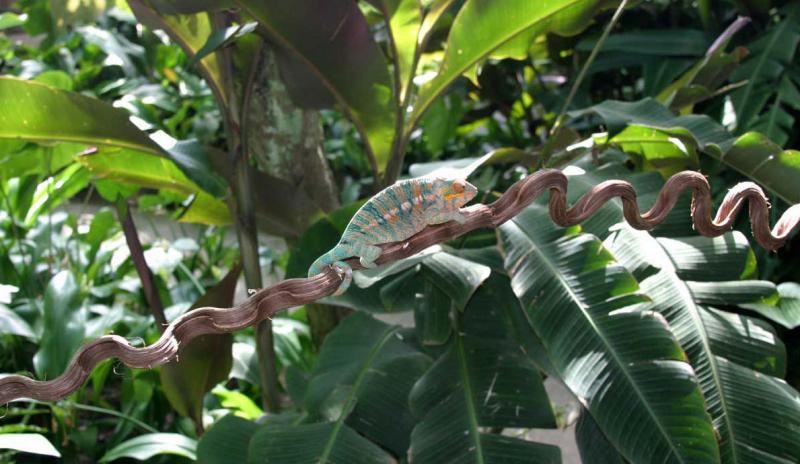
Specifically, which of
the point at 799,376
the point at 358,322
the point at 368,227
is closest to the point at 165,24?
the point at 358,322

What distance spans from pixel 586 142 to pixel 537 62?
75.8 inches

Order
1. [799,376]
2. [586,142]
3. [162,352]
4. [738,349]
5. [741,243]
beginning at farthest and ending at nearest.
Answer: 1. [799,376]
2. [586,142]
3. [741,243]
4. [738,349]
5. [162,352]

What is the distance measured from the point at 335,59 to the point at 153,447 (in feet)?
3.09

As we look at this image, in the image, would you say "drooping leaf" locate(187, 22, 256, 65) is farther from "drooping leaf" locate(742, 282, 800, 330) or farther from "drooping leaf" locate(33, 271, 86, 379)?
"drooping leaf" locate(742, 282, 800, 330)

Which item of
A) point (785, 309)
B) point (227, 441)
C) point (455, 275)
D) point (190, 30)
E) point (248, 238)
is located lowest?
point (785, 309)

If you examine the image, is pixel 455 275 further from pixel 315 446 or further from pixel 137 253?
pixel 137 253

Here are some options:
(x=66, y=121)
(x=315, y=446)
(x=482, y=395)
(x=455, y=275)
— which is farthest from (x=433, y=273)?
(x=66, y=121)

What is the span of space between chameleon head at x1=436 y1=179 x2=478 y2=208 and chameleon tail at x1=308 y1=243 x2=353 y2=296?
12cm

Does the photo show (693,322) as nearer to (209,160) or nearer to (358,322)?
(358,322)

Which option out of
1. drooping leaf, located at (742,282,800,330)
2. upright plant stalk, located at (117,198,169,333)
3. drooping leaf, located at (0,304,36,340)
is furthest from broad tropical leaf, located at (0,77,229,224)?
drooping leaf, located at (742,282,800,330)

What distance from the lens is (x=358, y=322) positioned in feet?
5.18

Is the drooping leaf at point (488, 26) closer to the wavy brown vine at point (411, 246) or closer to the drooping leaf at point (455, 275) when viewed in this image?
the drooping leaf at point (455, 275)

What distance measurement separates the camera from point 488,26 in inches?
58.7

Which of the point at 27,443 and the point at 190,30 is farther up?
the point at 190,30
